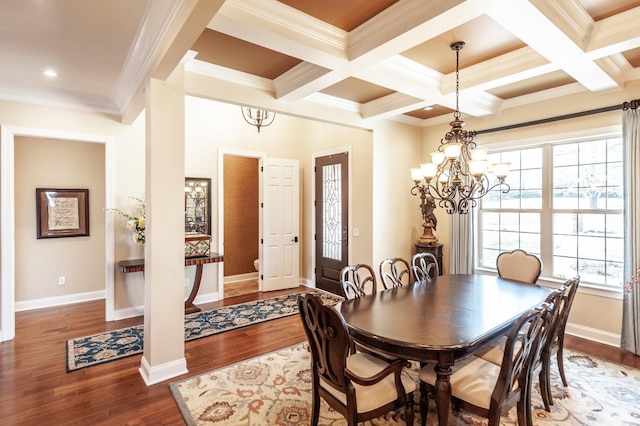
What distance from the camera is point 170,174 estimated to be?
2.88m

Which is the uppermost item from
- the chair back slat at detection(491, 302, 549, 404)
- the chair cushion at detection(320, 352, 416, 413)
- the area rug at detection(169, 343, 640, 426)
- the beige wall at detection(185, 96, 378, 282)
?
the beige wall at detection(185, 96, 378, 282)

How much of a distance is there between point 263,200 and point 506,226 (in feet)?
12.4

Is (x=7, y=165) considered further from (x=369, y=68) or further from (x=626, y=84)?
(x=626, y=84)

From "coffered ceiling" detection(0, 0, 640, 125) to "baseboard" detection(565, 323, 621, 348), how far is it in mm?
2639

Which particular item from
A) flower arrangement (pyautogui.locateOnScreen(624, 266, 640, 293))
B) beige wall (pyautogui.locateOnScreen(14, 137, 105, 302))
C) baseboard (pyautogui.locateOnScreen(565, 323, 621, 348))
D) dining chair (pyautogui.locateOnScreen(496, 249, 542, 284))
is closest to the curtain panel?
flower arrangement (pyautogui.locateOnScreen(624, 266, 640, 293))

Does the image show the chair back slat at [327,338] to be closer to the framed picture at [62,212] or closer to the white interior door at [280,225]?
the white interior door at [280,225]

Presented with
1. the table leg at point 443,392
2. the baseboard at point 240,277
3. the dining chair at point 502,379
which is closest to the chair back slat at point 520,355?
the dining chair at point 502,379

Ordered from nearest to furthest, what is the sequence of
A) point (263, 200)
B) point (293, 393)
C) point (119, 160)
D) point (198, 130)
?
point (293, 393), point (119, 160), point (198, 130), point (263, 200)

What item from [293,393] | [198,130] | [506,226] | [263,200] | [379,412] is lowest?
[293,393]

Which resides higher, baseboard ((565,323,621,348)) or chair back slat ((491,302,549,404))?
chair back slat ((491,302,549,404))

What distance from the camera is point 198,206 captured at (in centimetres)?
529

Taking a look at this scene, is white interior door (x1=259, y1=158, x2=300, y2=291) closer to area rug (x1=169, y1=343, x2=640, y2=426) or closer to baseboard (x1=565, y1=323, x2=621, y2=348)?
area rug (x1=169, y1=343, x2=640, y2=426)

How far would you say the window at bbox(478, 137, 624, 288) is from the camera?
369 cm

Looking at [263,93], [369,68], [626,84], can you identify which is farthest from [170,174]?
[626,84]
